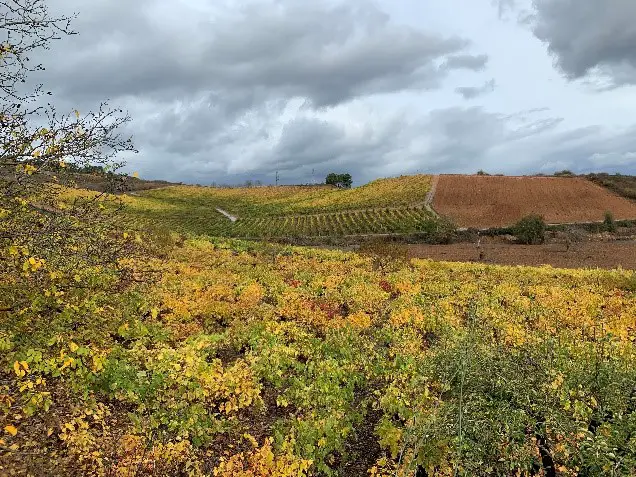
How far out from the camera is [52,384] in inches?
418

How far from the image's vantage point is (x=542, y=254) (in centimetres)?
5019

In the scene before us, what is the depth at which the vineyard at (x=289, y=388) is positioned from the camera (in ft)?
26.8

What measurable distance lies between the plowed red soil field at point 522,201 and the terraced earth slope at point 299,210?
5505mm

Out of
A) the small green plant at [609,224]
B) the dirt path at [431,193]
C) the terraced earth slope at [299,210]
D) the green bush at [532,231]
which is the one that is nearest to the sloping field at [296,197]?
the terraced earth slope at [299,210]

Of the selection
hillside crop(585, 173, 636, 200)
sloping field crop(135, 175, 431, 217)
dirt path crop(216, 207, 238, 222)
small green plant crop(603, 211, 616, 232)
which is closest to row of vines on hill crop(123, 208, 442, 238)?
dirt path crop(216, 207, 238, 222)

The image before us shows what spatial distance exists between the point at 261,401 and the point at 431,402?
426 centimetres

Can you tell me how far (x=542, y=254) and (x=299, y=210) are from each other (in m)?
52.9

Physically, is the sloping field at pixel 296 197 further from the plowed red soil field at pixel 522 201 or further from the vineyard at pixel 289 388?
the vineyard at pixel 289 388

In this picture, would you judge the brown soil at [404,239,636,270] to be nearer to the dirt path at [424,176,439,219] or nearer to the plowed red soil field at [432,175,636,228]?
the plowed red soil field at [432,175,636,228]

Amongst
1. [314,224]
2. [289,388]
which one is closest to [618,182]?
[314,224]

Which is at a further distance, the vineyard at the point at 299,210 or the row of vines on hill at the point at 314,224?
the vineyard at the point at 299,210

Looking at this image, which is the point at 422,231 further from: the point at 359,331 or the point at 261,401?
the point at 261,401

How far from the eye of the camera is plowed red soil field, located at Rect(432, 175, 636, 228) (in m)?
76.3

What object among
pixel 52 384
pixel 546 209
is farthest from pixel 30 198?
pixel 546 209
